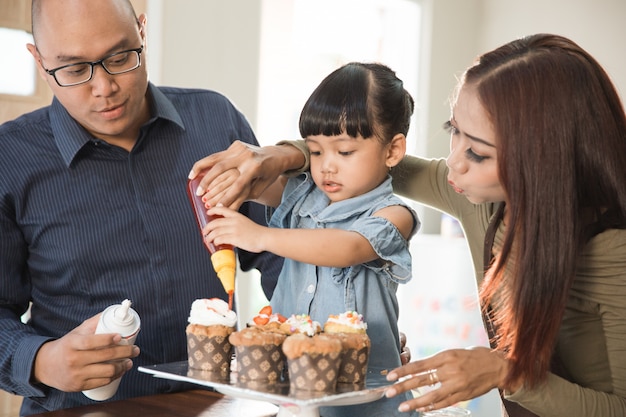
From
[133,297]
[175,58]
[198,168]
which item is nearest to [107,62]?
[198,168]

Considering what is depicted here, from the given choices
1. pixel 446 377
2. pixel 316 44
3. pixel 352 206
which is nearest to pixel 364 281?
pixel 352 206

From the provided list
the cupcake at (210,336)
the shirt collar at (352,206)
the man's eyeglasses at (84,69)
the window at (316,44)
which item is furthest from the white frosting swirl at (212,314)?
the window at (316,44)

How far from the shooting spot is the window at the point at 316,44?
15.7 feet

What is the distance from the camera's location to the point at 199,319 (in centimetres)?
151

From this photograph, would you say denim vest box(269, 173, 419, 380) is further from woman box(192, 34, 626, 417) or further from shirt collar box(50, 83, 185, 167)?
shirt collar box(50, 83, 185, 167)

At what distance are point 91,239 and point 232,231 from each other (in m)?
0.48

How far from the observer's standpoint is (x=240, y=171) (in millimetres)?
1643

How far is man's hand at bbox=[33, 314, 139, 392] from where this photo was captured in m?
1.48

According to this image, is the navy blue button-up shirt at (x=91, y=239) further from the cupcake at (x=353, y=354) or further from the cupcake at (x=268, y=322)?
the cupcake at (x=353, y=354)

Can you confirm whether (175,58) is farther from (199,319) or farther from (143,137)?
(199,319)

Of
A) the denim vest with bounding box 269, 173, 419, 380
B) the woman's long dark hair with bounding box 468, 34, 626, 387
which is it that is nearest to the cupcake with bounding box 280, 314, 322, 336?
the denim vest with bounding box 269, 173, 419, 380

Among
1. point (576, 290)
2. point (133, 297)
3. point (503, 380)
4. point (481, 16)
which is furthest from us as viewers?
point (481, 16)

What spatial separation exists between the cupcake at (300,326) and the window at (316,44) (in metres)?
3.08

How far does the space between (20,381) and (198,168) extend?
0.60m
